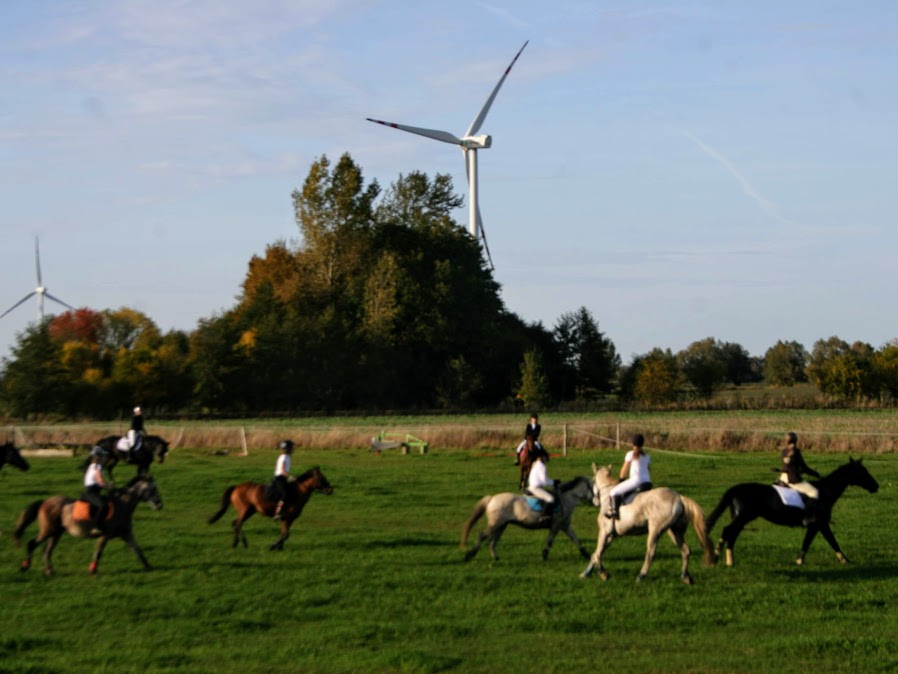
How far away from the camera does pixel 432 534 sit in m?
19.8

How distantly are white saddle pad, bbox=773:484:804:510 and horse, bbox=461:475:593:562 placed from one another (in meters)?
2.99

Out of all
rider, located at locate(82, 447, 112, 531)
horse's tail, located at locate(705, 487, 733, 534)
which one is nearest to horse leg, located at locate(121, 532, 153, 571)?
rider, located at locate(82, 447, 112, 531)

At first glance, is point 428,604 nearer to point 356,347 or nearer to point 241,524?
point 241,524

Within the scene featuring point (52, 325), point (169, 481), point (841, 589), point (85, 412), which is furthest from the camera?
point (52, 325)

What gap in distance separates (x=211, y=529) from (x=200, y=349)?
47752mm

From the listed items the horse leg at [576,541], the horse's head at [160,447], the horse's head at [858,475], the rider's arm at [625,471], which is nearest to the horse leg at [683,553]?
the rider's arm at [625,471]

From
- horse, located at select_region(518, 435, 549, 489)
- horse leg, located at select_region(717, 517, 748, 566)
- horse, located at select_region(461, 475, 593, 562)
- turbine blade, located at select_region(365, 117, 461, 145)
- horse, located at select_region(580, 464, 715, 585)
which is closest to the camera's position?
horse, located at select_region(580, 464, 715, 585)

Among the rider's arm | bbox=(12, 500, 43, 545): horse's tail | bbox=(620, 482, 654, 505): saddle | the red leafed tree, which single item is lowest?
bbox=(12, 500, 43, 545): horse's tail

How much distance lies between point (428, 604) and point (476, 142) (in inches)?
2149

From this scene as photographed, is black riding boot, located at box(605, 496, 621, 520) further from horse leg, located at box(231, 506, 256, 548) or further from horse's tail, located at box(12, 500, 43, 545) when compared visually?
horse's tail, located at box(12, 500, 43, 545)

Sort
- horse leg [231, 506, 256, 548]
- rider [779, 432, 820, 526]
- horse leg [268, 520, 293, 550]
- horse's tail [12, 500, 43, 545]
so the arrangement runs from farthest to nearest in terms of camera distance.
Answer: horse leg [231, 506, 256, 548] → horse leg [268, 520, 293, 550] → rider [779, 432, 820, 526] → horse's tail [12, 500, 43, 545]

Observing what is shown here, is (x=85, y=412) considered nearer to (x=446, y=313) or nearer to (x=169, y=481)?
(x=446, y=313)

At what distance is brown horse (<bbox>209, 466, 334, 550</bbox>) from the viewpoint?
1817 cm

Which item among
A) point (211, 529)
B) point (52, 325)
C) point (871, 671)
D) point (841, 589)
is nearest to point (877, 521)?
point (841, 589)
